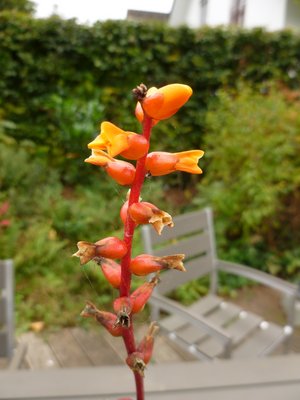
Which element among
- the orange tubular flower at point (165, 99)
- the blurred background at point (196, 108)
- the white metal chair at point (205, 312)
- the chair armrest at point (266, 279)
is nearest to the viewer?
the orange tubular flower at point (165, 99)

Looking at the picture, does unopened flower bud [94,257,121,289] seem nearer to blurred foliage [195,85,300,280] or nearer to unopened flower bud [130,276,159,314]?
unopened flower bud [130,276,159,314]

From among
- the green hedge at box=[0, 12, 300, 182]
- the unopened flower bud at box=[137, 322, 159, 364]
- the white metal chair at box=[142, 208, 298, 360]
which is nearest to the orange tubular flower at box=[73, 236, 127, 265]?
the unopened flower bud at box=[137, 322, 159, 364]

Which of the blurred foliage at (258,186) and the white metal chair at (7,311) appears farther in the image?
the blurred foliage at (258,186)

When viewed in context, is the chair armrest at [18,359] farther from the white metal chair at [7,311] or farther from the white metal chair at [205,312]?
the white metal chair at [205,312]

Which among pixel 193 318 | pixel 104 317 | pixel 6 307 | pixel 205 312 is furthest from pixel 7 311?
pixel 104 317

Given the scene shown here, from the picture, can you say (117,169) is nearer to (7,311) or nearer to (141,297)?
(141,297)

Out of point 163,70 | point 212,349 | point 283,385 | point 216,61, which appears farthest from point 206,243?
point 216,61

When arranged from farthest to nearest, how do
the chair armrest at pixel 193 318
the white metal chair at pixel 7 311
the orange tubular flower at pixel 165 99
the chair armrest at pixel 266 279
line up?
the chair armrest at pixel 266 279, the chair armrest at pixel 193 318, the white metal chair at pixel 7 311, the orange tubular flower at pixel 165 99

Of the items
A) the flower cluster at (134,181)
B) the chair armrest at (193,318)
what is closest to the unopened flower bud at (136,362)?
the flower cluster at (134,181)
